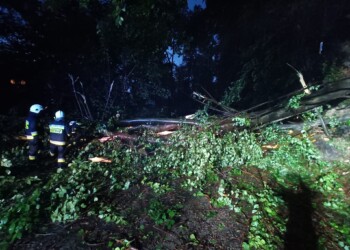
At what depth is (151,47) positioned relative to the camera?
904 centimetres

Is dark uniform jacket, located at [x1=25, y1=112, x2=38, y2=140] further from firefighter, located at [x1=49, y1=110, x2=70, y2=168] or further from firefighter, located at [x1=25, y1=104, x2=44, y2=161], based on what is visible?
firefighter, located at [x1=49, y1=110, x2=70, y2=168]

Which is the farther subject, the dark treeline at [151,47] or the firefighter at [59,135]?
the dark treeline at [151,47]

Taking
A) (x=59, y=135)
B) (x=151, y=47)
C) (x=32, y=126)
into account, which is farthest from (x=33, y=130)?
(x=151, y=47)

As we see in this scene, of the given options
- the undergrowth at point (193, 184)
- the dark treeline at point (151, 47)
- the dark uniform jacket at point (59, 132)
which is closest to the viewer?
the undergrowth at point (193, 184)

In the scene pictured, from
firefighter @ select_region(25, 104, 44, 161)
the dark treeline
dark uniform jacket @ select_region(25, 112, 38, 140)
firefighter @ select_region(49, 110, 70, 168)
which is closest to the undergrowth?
firefighter @ select_region(49, 110, 70, 168)

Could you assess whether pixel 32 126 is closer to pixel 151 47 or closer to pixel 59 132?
pixel 59 132

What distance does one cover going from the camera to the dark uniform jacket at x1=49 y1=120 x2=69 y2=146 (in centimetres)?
614

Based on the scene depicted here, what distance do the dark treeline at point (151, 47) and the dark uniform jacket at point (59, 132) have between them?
11.2ft

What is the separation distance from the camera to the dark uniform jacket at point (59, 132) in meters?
6.14

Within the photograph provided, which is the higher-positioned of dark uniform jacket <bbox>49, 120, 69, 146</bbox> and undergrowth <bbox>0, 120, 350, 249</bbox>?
dark uniform jacket <bbox>49, 120, 69, 146</bbox>

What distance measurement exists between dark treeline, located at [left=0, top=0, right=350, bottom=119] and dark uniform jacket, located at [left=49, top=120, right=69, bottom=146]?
3.42 meters

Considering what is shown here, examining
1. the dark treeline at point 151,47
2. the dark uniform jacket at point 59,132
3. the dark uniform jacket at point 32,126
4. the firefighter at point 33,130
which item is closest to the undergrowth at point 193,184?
the firefighter at point 33,130

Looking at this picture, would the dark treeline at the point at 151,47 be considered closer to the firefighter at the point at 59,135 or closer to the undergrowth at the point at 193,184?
the firefighter at the point at 59,135

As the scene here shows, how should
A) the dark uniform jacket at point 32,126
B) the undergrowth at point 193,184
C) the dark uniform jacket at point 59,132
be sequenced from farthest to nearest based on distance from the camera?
the dark uniform jacket at point 32,126 → the dark uniform jacket at point 59,132 → the undergrowth at point 193,184
